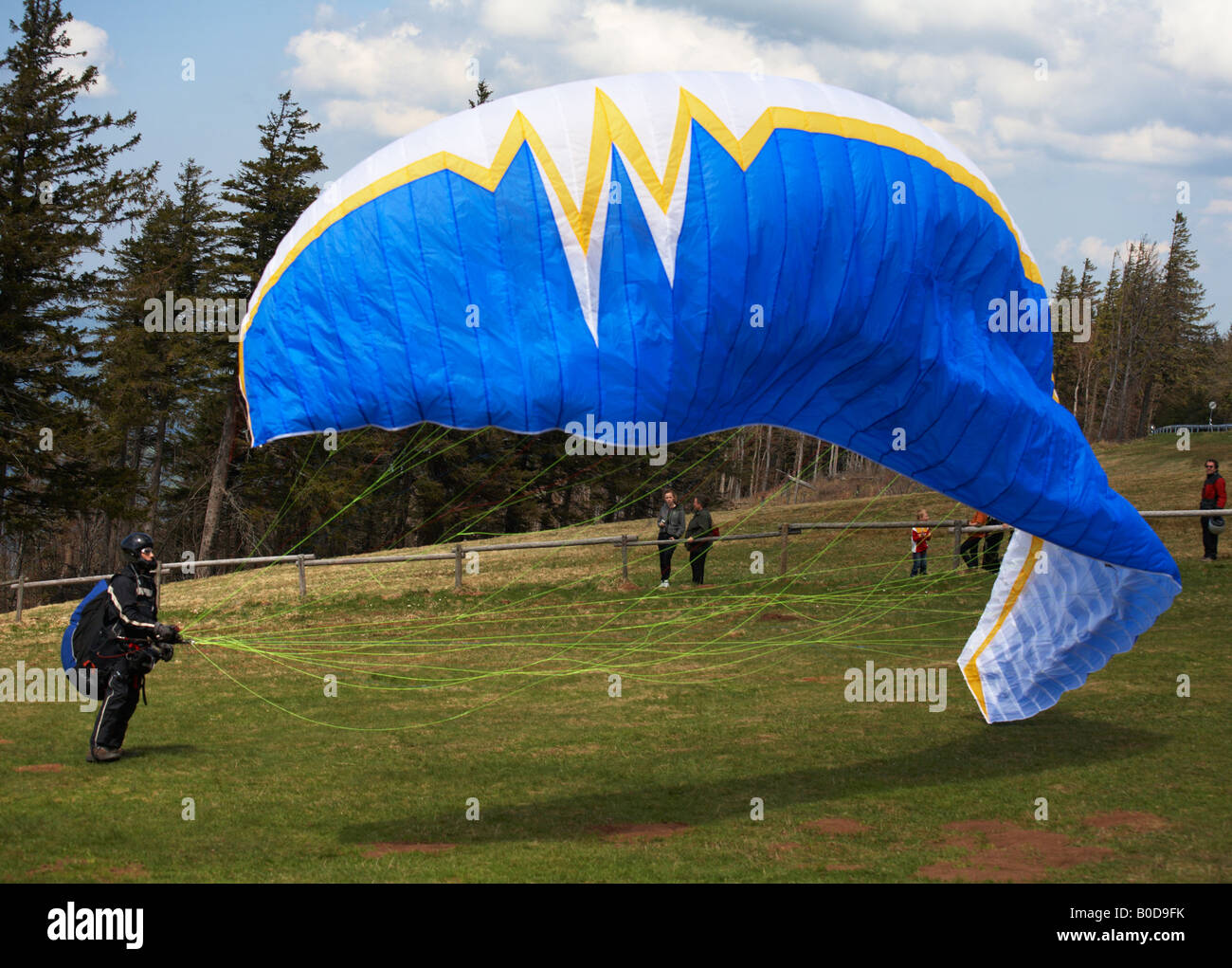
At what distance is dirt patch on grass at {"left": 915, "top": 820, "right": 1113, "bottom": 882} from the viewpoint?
20.5 feet

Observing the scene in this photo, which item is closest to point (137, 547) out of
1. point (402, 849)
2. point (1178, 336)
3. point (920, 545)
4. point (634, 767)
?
point (402, 849)

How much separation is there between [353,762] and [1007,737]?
5433 millimetres

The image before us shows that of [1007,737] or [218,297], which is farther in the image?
[218,297]

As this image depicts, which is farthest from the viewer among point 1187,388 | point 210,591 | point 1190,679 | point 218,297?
point 1187,388

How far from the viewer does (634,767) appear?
28.2 ft

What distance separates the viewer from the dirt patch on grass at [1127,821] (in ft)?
22.8

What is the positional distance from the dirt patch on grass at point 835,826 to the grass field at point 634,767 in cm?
→ 2

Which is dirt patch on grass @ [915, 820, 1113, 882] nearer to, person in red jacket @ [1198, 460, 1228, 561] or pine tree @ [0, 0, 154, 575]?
person in red jacket @ [1198, 460, 1228, 561]

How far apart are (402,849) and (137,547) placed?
3.72 meters

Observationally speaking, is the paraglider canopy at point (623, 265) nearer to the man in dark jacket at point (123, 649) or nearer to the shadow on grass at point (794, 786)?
the shadow on grass at point (794, 786)

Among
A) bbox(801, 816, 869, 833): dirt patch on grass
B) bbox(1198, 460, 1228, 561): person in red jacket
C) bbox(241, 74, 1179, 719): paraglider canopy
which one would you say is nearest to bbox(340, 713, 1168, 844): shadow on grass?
bbox(801, 816, 869, 833): dirt patch on grass
